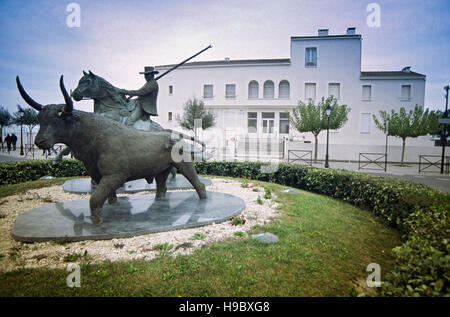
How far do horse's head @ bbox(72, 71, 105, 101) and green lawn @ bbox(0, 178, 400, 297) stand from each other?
463 centimetres

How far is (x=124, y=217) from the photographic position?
518 cm

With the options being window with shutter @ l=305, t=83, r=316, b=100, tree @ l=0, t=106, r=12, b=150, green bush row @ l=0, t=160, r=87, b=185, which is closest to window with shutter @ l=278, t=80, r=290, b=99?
window with shutter @ l=305, t=83, r=316, b=100

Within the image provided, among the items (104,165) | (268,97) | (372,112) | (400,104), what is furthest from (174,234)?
(400,104)

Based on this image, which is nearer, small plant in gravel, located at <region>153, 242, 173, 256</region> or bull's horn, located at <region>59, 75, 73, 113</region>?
bull's horn, located at <region>59, 75, 73, 113</region>

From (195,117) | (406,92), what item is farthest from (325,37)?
(195,117)

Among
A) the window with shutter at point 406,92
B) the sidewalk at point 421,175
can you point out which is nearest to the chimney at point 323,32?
the window with shutter at point 406,92

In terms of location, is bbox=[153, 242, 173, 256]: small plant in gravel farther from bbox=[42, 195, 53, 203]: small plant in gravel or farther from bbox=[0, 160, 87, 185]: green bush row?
bbox=[0, 160, 87, 185]: green bush row

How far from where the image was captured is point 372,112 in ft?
98.4

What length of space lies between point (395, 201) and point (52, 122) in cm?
714

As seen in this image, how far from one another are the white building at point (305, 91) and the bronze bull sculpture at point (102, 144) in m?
23.3

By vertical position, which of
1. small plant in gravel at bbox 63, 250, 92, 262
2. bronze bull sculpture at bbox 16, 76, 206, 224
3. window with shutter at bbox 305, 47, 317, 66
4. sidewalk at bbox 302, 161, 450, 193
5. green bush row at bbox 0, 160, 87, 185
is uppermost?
window with shutter at bbox 305, 47, 317, 66

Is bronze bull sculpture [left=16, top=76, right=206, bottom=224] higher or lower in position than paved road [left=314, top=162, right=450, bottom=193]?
higher

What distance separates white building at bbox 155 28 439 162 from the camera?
1163 inches
